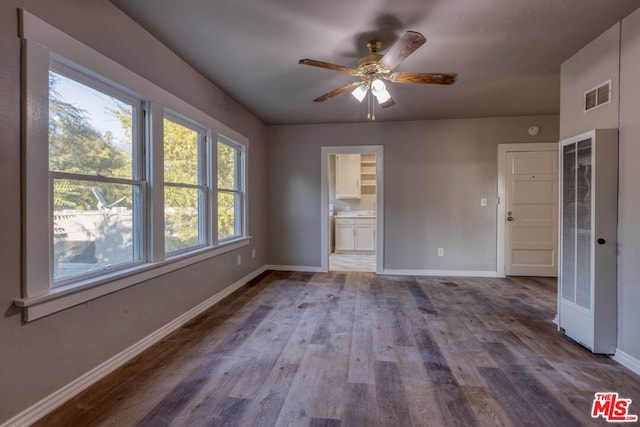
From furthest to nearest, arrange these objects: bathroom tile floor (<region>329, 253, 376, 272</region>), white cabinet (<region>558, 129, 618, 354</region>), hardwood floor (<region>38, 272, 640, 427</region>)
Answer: bathroom tile floor (<region>329, 253, 376, 272</region>) → white cabinet (<region>558, 129, 618, 354</region>) → hardwood floor (<region>38, 272, 640, 427</region>)

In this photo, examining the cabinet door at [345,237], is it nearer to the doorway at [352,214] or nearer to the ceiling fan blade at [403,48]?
the doorway at [352,214]

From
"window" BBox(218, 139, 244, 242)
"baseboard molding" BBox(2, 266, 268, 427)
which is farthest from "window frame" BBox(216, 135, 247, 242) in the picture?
"baseboard molding" BBox(2, 266, 268, 427)

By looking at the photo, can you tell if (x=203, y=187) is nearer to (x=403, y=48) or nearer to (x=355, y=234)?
(x=403, y=48)

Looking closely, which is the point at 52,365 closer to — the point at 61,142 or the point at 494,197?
the point at 61,142

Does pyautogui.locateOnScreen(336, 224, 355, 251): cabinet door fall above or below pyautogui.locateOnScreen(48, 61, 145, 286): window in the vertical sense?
below

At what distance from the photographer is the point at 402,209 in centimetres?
476

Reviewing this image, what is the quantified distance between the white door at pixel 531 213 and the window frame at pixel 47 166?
452 cm

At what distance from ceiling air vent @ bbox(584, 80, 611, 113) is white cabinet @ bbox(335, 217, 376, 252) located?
439 centimetres

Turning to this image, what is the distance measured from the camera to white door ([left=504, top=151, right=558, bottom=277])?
445 centimetres

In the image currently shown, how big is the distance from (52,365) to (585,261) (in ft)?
11.8

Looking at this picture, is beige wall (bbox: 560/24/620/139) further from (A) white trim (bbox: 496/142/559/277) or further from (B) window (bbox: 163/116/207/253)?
(B) window (bbox: 163/116/207/253)

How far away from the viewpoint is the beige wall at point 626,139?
6.65 ft

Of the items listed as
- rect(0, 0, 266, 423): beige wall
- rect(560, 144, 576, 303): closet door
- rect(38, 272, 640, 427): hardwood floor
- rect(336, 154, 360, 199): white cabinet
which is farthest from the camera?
rect(336, 154, 360, 199): white cabinet

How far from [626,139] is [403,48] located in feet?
5.56
